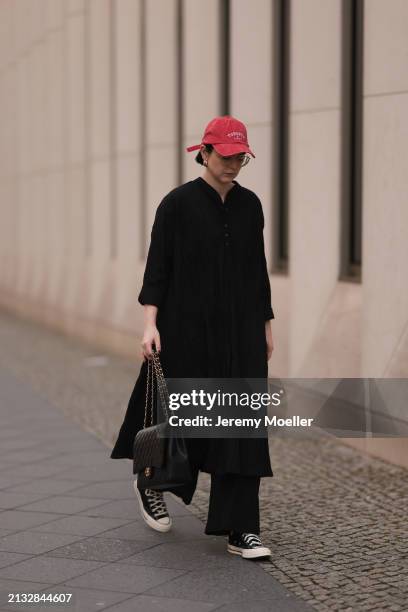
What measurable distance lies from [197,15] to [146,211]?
8.78ft

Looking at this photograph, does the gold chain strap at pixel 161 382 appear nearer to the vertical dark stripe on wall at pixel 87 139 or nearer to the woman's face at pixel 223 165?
the woman's face at pixel 223 165

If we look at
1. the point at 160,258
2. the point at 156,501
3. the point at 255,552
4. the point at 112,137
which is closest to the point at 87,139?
the point at 112,137

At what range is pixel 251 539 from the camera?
5.89m

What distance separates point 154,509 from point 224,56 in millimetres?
6936

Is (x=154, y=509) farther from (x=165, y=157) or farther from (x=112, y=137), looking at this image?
(x=112, y=137)

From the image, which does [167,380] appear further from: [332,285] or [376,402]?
[332,285]

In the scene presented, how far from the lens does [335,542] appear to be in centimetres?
618

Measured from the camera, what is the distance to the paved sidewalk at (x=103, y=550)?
523 centimetres

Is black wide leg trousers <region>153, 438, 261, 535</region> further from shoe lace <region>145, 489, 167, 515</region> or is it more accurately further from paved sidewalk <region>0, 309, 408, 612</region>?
shoe lace <region>145, 489, 167, 515</region>

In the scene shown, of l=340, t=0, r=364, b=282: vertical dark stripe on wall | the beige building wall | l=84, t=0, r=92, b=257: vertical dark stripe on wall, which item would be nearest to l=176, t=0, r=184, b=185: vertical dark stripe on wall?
the beige building wall

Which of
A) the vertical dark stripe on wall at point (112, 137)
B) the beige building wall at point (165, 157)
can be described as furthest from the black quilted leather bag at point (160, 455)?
the vertical dark stripe on wall at point (112, 137)

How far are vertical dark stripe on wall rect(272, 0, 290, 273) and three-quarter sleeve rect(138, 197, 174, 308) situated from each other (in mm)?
4769

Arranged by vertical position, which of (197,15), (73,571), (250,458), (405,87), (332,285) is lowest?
(73,571)

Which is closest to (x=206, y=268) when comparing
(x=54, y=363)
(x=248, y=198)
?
(x=248, y=198)
